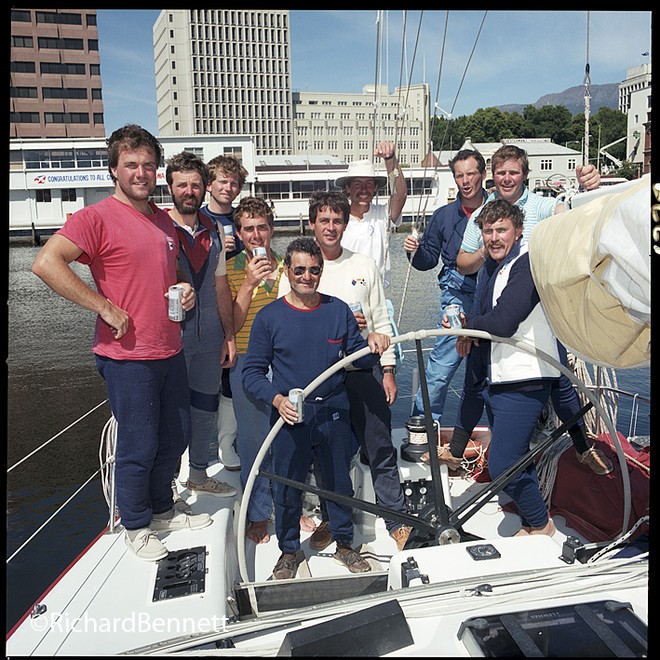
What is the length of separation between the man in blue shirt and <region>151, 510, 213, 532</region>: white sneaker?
157cm

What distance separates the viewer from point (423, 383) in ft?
8.17

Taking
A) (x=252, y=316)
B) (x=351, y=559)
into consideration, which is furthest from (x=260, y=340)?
(x=351, y=559)

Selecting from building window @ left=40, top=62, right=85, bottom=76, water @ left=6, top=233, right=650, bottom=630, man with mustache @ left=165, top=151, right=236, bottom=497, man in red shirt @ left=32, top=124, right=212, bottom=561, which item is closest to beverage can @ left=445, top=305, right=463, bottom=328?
man with mustache @ left=165, top=151, right=236, bottom=497

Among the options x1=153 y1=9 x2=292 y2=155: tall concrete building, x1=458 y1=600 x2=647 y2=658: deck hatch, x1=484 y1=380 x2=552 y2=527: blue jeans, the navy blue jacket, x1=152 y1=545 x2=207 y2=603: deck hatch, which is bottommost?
x1=152 y1=545 x2=207 y2=603: deck hatch

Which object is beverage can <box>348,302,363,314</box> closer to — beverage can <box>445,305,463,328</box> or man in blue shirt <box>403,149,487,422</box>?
beverage can <box>445,305,463,328</box>

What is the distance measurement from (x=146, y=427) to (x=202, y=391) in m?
0.71

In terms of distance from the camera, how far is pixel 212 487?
3488 mm

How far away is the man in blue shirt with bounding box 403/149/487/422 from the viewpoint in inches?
151

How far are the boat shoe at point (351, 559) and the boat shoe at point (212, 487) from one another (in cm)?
76

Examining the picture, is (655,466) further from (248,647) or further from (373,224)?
(373,224)

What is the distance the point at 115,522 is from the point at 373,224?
2.12 m

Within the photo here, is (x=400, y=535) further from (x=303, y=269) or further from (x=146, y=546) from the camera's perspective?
(x=303, y=269)

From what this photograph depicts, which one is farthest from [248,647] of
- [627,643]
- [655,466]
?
[655,466]

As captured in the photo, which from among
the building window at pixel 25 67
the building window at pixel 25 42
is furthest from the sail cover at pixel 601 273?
the building window at pixel 25 67
